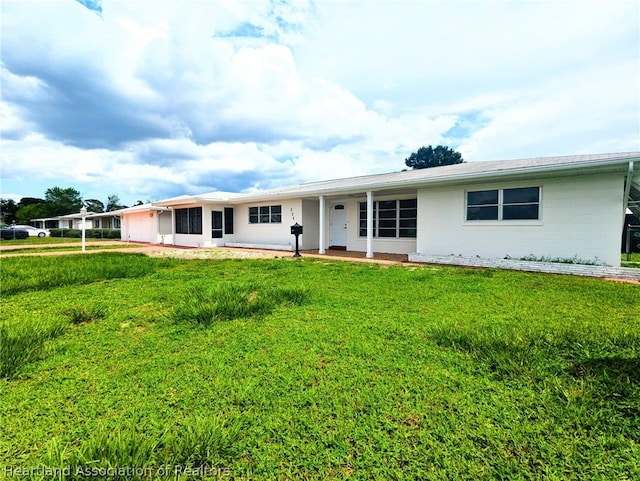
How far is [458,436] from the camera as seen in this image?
1.98 meters

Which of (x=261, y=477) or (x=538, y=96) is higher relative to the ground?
(x=538, y=96)

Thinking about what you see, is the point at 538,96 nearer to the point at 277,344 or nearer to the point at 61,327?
the point at 277,344

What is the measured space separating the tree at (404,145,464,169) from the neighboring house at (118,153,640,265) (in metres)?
29.2

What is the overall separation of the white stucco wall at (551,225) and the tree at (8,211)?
71.4 meters

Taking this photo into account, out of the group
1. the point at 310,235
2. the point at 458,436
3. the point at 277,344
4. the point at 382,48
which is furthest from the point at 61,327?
the point at 310,235

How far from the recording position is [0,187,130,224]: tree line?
51375 millimetres

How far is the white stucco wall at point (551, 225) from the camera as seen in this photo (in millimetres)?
8078

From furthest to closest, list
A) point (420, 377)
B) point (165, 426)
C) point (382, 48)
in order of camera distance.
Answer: point (382, 48)
point (420, 377)
point (165, 426)

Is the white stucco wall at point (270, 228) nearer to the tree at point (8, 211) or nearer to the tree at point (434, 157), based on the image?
the tree at point (434, 157)

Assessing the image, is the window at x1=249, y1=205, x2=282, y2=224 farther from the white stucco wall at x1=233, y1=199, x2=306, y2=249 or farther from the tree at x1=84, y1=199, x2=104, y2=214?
the tree at x1=84, y1=199, x2=104, y2=214

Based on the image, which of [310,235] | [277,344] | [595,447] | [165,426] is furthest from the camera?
[310,235]

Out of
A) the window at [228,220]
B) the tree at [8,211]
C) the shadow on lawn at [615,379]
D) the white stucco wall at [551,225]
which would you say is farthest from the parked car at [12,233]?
the shadow on lawn at [615,379]

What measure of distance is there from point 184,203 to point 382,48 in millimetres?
13257

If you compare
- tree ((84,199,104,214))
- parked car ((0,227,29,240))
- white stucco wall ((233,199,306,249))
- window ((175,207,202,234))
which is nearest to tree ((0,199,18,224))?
tree ((84,199,104,214))
